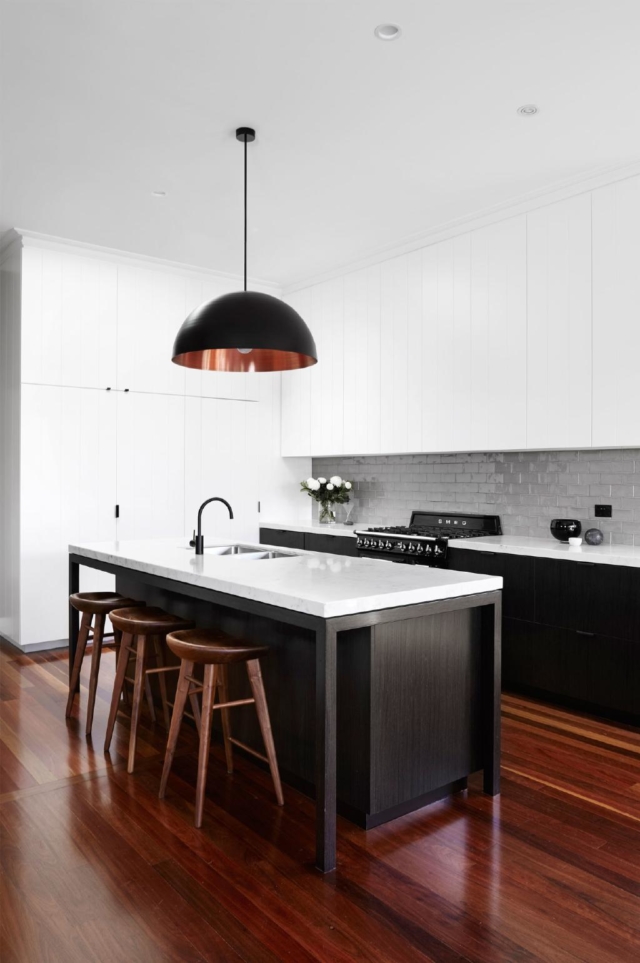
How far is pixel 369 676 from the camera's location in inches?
101

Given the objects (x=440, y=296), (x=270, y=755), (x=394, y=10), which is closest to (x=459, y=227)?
(x=440, y=296)

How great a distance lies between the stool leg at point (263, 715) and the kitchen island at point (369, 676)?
14 cm

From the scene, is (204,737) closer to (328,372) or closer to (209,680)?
(209,680)

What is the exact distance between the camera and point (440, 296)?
508 cm

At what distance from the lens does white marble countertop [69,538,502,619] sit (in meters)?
2.46

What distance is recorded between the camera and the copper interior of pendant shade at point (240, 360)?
404 centimetres

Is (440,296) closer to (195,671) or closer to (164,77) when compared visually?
(164,77)

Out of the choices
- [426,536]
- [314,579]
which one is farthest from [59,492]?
[314,579]

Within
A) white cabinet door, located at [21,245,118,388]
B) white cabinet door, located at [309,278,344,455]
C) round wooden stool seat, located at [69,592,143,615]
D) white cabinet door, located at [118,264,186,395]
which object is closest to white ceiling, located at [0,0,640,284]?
white cabinet door, located at [21,245,118,388]

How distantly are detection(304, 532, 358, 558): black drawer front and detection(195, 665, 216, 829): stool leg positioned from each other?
108 inches

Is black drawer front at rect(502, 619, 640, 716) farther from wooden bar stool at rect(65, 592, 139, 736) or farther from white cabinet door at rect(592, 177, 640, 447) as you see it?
wooden bar stool at rect(65, 592, 139, 736)

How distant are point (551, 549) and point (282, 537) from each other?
2807mm

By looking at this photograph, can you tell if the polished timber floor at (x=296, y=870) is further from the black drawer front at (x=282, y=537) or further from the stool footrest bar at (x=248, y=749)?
the black drawer front at (x=282, y=537)

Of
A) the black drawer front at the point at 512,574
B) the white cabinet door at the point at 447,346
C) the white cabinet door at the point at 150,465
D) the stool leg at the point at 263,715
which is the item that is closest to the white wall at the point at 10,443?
the white cabinet door at the point at 150,465
